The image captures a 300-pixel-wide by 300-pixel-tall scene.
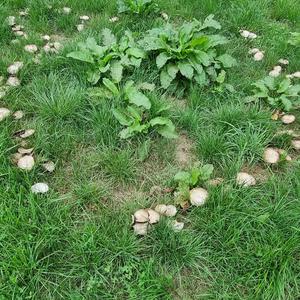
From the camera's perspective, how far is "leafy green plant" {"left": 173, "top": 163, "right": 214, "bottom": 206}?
8.91ft

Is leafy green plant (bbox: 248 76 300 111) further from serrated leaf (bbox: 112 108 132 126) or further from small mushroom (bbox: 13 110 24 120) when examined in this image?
small mushroom (bbox: 13 110 24 120)

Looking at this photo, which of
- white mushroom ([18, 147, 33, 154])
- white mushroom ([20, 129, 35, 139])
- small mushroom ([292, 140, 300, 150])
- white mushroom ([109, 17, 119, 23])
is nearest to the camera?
white mushroom ([18, 147, 33, 154])

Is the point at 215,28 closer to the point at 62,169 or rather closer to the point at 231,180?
the point at 231,180

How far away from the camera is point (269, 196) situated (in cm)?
279

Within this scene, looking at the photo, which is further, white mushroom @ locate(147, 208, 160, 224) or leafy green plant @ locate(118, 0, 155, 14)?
leafy green plant @ locate(118, 0, 155, 14)

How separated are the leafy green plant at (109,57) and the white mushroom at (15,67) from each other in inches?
18.2

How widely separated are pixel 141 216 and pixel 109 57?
1563 mm

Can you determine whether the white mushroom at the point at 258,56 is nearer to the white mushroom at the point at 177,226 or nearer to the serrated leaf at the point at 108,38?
the serrated leaf at the point at 108,38

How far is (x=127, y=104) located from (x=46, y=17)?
1.68 meters

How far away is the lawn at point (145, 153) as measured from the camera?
2371mm

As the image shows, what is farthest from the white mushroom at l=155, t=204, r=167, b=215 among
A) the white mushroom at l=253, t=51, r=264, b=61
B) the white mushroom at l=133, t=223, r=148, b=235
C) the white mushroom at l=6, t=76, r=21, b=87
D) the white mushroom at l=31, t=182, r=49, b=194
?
the white mushroom at l=253, t=51, r=264, b=61

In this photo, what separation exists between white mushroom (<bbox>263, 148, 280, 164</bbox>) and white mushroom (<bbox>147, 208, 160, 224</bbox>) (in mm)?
959

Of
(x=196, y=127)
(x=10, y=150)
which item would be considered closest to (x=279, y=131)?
(x=196, y=127)

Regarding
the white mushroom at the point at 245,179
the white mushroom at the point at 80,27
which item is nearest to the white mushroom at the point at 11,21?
the white mushroom at the point at 80,27
